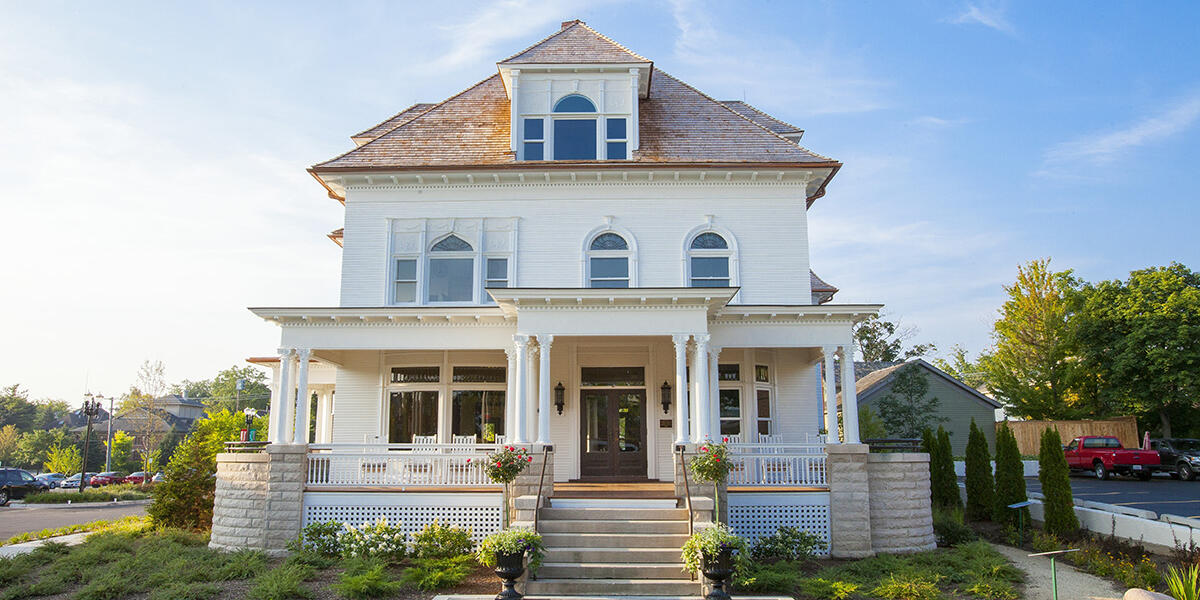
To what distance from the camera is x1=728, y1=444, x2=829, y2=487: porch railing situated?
48.9 ft

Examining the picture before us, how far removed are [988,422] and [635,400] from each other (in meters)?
25.7

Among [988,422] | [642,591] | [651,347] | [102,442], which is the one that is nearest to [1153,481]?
[988,422]

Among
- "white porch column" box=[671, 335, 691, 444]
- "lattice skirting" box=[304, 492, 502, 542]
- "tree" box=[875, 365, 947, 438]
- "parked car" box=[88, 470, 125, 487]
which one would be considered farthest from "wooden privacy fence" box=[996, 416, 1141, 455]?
"parked car" box=[88, 470, 125, 487]

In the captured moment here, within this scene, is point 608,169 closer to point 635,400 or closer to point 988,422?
point 635,400

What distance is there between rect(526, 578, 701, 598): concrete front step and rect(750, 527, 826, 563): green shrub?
10.1 feet

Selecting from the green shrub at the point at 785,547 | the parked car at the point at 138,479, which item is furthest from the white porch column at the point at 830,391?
the parked car at the point at 138,479

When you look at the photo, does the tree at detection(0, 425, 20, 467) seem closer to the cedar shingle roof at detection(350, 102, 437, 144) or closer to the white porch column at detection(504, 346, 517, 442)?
the cedar shingle roof at detection(350, 102, 437, 144)

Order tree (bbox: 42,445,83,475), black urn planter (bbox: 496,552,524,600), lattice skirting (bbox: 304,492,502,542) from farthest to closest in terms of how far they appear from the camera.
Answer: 1. tree (bbox: 42,445,83,475)
2. lattice skirting (bbox: 304,492,502,542)
3. black urn planter (bbox: 496,552,524,600)

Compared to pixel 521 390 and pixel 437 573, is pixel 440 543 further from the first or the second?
pixel 521 390

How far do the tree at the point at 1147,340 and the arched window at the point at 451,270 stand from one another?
102ft

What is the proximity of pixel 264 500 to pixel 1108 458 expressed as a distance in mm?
30410

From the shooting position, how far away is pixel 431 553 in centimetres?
1347

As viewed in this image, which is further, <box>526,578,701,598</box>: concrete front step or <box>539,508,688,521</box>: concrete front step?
<box>539,508,688,521</box>: concrete front step

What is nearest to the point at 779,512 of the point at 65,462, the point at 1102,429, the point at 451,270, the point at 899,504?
the point at 899,504
